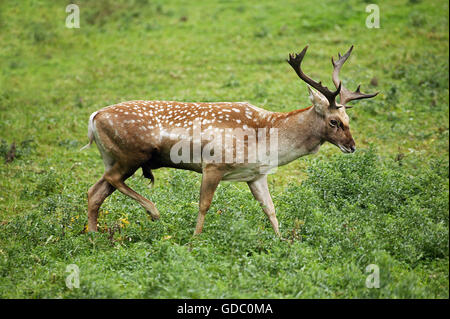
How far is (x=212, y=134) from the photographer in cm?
734

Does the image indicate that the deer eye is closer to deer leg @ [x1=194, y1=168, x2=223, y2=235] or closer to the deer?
the deer

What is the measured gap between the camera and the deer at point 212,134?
7.32 meters

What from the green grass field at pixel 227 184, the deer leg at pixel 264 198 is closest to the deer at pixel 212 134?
the deer leg at pixel 264 198

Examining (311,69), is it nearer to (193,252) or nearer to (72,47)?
(72,47)

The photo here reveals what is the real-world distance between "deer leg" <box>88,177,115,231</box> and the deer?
1 centimetres

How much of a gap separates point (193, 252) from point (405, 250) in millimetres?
2474

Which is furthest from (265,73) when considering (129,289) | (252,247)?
(129,289)

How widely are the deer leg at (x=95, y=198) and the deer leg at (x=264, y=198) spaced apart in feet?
6.55

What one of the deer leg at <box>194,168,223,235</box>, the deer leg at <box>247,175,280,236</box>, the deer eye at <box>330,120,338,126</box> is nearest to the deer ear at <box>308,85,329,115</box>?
the deer eye at <box>330,120,338,126</box>

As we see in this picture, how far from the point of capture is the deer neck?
7.45 meters

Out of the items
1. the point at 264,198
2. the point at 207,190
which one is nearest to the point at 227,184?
the point at 264,198

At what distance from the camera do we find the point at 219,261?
20.5 ft

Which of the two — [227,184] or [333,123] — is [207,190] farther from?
[333,123]

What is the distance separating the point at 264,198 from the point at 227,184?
144 cm
